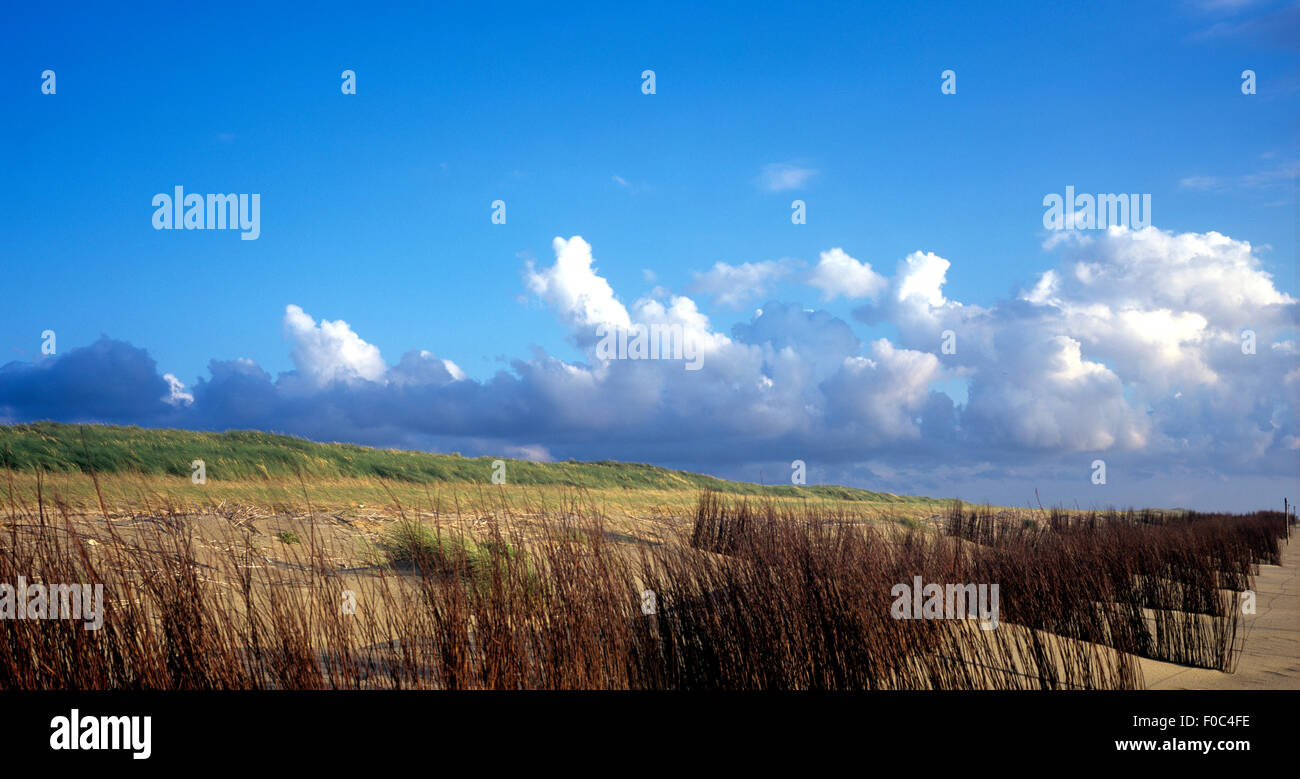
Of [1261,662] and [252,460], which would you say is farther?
[252,460]

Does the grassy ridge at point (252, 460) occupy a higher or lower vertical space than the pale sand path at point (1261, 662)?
higher

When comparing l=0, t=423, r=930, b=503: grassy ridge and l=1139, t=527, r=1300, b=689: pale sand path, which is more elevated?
l=0, t=423, r=930, b=503: grassy ridge

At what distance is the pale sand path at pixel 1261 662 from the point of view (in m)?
6.18

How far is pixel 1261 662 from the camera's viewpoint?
7.08 meters

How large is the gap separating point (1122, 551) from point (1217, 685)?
4296mm

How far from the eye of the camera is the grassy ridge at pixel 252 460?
800 inches

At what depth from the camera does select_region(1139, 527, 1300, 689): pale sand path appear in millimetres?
6180

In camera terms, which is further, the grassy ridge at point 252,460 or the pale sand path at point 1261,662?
the grassy ridge at point 252,460

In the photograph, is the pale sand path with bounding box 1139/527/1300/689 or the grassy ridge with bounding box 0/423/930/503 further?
the grassy ridge with bounding box 0/423/930/503

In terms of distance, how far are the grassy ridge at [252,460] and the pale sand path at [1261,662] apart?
7.53 m

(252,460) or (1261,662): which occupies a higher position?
(252,460)

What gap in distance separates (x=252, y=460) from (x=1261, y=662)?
79.0 ft

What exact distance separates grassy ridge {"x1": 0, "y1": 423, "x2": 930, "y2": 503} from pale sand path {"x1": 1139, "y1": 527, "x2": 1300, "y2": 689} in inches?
296
